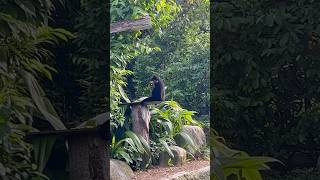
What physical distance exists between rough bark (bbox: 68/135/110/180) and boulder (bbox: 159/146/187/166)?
26 centimetres

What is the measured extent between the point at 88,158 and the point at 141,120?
0.32m

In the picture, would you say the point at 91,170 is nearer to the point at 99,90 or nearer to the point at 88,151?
the point at 88,151

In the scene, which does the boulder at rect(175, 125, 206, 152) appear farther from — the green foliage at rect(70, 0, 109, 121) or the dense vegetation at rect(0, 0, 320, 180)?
the green foliage at rect(70, 0, 109, 121)

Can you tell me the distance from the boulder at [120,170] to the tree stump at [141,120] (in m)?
0.16

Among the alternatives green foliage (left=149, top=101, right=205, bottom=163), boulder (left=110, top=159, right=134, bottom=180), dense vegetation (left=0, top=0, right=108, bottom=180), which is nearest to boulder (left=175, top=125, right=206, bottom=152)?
green foliage (left=149, top=101, right=205, bottom=163)

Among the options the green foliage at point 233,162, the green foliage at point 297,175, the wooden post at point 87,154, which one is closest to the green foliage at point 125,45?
the wooden post at point 87,154

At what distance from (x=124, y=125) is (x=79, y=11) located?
571 mm

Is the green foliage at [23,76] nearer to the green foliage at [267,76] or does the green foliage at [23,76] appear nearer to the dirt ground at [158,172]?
the dirt ground at [158,172]

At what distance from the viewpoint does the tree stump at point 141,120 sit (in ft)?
8.19

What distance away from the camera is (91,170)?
8.43 ft

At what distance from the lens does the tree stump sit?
8.19 feet

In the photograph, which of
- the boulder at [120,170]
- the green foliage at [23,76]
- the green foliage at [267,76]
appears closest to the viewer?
the green foliage at [23,76]

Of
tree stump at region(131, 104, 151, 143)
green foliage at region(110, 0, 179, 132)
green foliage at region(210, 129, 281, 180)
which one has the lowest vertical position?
green foliage at region(210, 129, 281, 180)

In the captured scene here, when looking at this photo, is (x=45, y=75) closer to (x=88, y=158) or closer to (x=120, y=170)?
(x=88, y=158)
